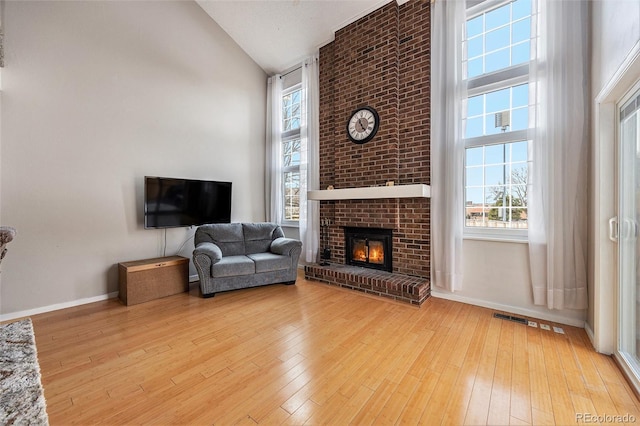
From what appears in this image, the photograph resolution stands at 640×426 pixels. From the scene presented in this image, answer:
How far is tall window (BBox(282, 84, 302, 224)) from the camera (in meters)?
5.04

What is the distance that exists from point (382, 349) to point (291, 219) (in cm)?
336

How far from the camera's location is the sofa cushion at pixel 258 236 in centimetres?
409

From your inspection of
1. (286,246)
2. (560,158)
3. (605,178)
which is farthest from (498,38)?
(286,246)

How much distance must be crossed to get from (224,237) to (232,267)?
27.6 inches

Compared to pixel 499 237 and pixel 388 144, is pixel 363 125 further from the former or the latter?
pixel 499 237

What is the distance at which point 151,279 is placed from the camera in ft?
10.6

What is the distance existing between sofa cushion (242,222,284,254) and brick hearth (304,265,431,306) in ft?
2.50

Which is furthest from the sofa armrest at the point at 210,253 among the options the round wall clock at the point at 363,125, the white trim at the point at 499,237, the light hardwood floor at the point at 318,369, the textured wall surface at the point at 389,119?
the white trim at the point at 499,237

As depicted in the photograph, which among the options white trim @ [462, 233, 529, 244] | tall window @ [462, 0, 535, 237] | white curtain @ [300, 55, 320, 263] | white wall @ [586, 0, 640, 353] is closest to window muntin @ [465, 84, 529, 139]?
tall window @ [462, 0, 535, 237]

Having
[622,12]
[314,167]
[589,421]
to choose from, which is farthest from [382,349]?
[314,167]

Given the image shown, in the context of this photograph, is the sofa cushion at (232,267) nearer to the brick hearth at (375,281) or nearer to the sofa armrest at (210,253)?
the sofa armrest at (210,253)

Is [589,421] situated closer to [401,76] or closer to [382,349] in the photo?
[382,349]

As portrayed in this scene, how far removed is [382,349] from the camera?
6.86 feet

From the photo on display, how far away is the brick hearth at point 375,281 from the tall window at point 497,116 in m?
0.90
